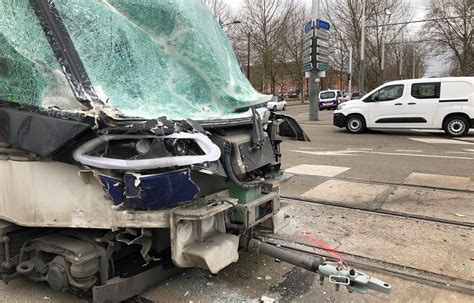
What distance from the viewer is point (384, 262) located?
13.0 feet

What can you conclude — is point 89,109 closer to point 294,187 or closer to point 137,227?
point 137,227

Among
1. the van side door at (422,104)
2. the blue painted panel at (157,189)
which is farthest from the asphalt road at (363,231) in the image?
the van side door at (422,104)

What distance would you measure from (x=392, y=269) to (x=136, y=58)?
2754 mm

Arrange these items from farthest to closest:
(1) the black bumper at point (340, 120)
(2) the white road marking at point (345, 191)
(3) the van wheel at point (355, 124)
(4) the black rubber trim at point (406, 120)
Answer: (1) the black bumper at point (340, 120)
(3) the van wheel at point (355, 124)
(4) the black rubber trim at point (406, 120)
(2) the white road marking at point (345, 191)

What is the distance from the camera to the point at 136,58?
10.2 ft

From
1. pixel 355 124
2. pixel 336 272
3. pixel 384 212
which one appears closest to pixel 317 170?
pixel 384 212

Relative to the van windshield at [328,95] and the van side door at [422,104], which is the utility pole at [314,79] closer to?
the van side door at [422,104]

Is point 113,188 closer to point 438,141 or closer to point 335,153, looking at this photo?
point 335,153

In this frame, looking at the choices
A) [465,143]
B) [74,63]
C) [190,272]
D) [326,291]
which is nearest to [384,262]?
[326,291]

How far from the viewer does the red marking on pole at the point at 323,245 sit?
412cm

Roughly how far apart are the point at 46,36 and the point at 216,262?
1795mm

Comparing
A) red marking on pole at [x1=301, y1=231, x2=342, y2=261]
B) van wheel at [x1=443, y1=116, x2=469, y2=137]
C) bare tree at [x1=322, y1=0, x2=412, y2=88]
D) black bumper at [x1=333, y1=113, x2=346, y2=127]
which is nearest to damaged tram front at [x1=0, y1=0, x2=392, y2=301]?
red marking on pole at [x1=301, y1=231, x2=342, y2=261]

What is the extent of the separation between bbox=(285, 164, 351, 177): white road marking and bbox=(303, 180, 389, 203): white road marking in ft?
2.16

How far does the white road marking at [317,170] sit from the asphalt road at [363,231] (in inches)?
0.7
